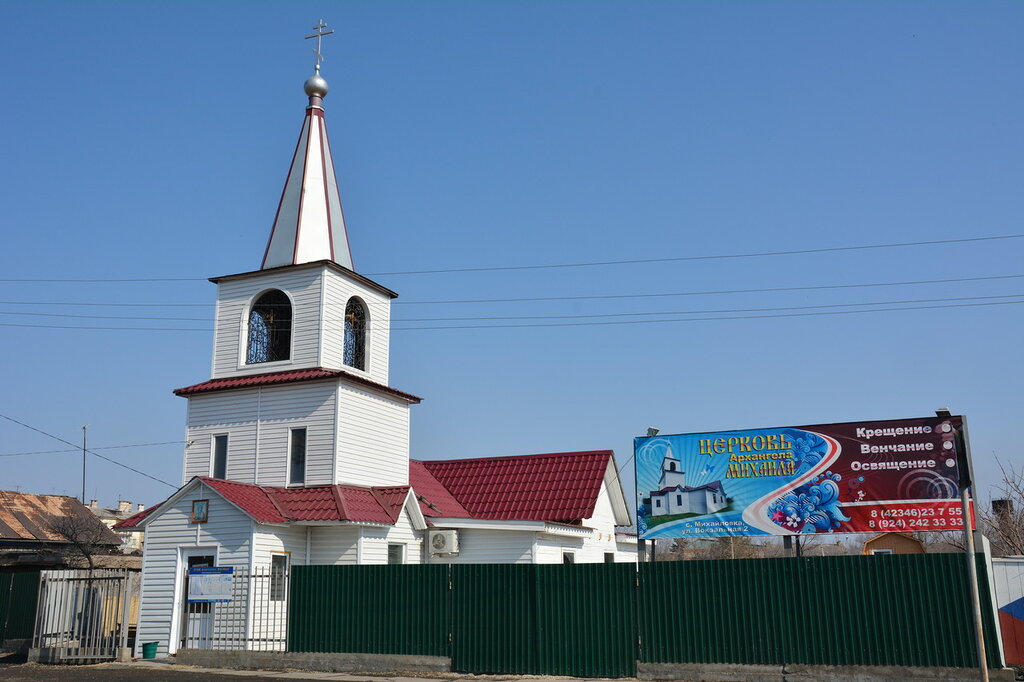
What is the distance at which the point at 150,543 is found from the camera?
22.1 m

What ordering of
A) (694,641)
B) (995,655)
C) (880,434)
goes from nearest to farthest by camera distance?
(995,655) → (694,641) → (880,434)

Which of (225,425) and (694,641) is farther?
(225,425)

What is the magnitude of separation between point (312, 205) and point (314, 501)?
965 centimetres

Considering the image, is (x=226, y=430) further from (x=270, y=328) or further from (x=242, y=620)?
(x=242, y=620)

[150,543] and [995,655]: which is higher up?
[150,543]

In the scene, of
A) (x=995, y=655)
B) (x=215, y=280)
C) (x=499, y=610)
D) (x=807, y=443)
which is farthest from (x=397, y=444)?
(x=995, y=655)

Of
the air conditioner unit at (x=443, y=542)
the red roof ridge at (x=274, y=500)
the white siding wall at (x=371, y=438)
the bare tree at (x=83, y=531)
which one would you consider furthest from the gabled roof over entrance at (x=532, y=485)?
the bare tree at (x=83, y=531)

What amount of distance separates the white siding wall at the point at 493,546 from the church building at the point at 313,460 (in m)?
0.04

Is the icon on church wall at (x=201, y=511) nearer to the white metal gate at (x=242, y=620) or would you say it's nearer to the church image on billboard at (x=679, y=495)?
the white metal gate at (x=242, y=620)

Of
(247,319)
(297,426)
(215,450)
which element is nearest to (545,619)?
(297,426)

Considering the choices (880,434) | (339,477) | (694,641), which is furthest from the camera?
(339,477)

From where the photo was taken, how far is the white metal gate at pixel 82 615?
20703 mm

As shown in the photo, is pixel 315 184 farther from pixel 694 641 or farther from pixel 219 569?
pixel 694 641

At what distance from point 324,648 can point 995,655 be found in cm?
1277
